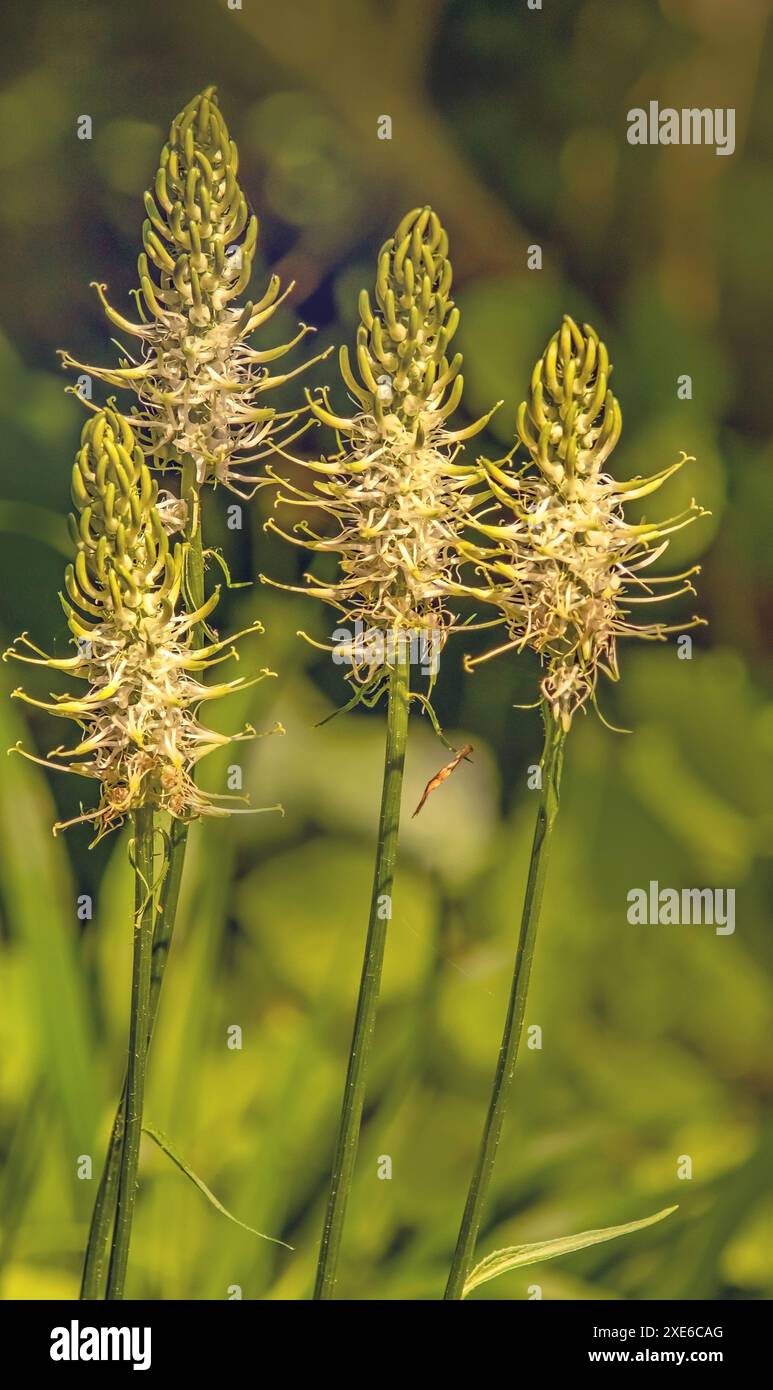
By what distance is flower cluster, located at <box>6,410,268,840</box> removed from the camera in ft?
4.55

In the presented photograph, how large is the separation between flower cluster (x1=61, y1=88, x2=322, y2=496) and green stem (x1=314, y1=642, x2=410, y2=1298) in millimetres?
356

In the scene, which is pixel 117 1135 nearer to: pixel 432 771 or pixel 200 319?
pixel 432 771

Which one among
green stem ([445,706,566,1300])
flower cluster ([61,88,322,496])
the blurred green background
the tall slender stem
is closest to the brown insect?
the blurred green background

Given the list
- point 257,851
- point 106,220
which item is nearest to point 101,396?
point 106,220

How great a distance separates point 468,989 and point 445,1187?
28 centimetres

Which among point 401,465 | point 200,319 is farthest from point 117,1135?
point 200,319

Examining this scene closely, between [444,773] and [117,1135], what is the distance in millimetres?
630

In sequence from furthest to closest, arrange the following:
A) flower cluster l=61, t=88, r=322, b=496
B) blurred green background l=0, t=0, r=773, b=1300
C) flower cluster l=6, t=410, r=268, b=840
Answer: blurred green background l=0, t=0, r=773, b=1300 < flower cluster l=61, t=88, r=322, b=496 < flower cluster l=6, t=410, r=268, b=840

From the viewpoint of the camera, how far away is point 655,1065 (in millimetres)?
1696

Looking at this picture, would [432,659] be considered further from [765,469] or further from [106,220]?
[106,220]

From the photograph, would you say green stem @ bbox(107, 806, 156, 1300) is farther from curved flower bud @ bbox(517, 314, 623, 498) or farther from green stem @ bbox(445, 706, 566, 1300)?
curved flower bud @ bbox(517, 314, 623, 498)

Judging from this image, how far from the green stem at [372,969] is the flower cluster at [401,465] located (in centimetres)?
6

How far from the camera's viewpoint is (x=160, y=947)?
1.57 m
